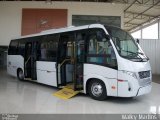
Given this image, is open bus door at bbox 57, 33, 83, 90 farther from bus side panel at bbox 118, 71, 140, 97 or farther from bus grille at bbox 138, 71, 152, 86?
bus grille at bbox 138, 71, 152, 86

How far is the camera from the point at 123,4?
1441 cm

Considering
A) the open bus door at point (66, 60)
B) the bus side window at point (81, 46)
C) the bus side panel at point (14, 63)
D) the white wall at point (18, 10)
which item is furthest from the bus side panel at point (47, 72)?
the white wall at point (18, 10)

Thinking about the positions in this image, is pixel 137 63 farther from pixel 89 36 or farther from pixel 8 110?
pixel 8 110

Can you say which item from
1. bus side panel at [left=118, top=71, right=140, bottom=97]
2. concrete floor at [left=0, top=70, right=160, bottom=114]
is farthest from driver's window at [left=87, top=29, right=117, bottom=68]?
concrete floor at [left=0, top=70, right=160, bottom=114]

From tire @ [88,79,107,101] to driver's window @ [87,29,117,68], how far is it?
2.01 ft

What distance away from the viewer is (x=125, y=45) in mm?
5789

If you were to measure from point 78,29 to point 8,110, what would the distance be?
3256mm

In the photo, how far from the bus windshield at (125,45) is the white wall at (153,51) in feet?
28.9

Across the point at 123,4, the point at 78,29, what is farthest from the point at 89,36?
the point at 123,4

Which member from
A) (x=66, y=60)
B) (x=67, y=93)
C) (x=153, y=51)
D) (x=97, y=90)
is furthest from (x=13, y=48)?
(x=153, y=51)

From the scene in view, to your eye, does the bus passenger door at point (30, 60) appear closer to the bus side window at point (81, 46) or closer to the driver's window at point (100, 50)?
the bus side window at point (81, 46)

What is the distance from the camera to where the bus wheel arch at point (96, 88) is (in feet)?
18.7

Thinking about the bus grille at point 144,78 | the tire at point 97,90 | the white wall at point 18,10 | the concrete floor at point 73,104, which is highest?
the white wall at point 18,10

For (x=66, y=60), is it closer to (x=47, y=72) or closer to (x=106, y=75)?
(x=47, y=72)
